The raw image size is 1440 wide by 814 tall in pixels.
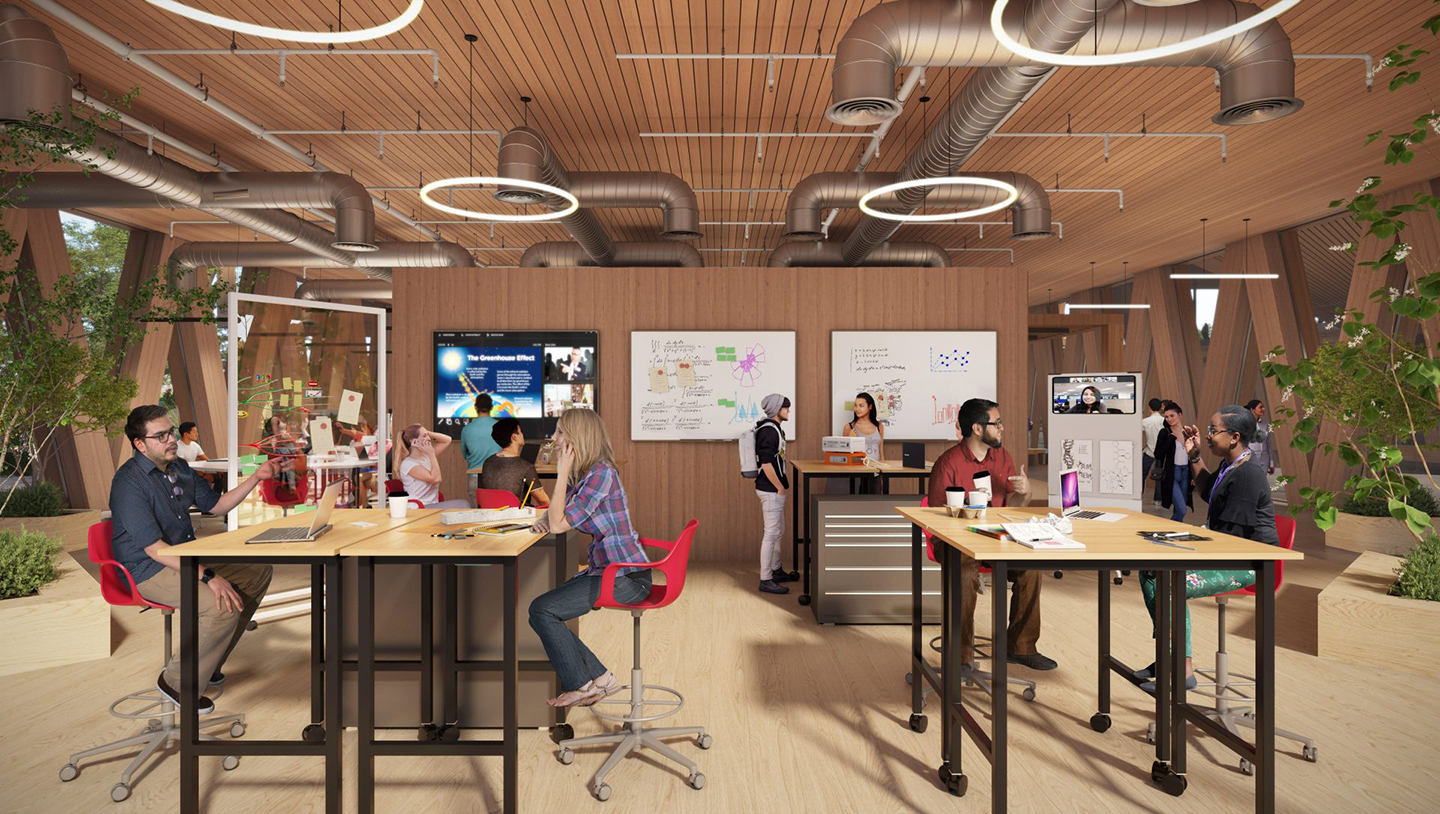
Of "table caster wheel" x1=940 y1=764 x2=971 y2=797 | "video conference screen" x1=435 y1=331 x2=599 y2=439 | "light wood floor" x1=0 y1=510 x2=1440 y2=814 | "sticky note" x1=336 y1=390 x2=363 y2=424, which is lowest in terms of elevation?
"light wood floor" x1=0 y1=510 x2=1440 y2=814

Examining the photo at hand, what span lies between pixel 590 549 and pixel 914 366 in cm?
540

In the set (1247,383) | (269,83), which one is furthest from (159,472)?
(1247,383)

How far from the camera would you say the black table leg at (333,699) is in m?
2.95

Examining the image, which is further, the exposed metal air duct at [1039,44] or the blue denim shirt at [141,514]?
the exposed metal air duct at [1039,44]

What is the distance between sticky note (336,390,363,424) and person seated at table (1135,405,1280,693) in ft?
16.9

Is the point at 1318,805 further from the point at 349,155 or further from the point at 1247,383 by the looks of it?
the point at 1247,383

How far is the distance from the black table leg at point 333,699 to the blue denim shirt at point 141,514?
1015mm

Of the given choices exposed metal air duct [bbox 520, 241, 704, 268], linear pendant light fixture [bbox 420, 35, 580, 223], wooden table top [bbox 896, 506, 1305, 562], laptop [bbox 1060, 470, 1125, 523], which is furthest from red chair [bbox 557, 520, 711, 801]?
exposed metal air duct [bbox 520, 241, 704, 268]

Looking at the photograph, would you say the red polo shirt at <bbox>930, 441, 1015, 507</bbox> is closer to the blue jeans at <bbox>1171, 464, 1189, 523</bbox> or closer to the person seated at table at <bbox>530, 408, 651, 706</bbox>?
the person seated at table at <bbox>530, 408, 651, 706</bbox>

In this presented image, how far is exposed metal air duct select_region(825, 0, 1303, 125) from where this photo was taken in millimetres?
4703

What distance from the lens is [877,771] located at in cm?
342

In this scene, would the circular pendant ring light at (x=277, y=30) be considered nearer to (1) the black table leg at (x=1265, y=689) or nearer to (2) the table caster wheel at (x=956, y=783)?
(2) the table caster wheel at (x=956, y=783)

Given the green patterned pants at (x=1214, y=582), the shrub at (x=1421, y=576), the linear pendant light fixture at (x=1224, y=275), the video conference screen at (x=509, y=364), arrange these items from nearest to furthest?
the green patterned pants at (x=1214, y=582), the shrub at (x=1421, y=576), the video conference screen at (x=509, y=364), the linear pendant light fixture at (x=1224, y=275)

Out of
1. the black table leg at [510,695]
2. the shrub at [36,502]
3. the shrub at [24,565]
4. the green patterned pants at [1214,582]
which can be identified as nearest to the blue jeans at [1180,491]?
the green patterned pants at [1214,582]
